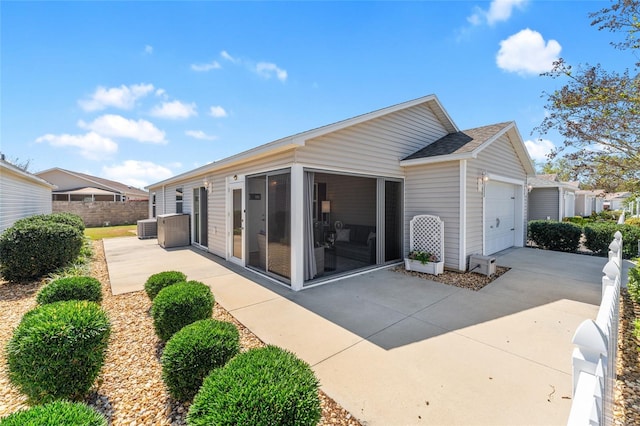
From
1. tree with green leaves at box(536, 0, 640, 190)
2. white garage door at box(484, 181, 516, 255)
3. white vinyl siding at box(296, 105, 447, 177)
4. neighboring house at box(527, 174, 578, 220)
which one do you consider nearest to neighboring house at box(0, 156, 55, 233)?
white vinyl siding at box(296, 105, 447, 177)

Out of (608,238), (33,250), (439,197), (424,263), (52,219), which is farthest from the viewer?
(608,238)

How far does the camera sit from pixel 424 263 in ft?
21.4

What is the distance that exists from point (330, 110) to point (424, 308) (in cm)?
968

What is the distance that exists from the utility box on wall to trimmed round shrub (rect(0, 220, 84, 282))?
3.96 metres

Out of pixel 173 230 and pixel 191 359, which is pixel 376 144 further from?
pixel 173 230

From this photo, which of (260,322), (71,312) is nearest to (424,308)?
(260,322)

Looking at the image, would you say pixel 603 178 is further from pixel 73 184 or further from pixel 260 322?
pixel 73 184

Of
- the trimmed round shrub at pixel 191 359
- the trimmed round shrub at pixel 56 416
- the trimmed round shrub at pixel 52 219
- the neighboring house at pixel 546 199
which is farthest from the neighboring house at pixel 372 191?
the neighboring house at pixel 546 199

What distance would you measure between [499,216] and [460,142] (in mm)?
→ 2986

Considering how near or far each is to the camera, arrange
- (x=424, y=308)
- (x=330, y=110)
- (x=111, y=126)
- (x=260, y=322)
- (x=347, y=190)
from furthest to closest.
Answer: (x=111, y=126) < (x=330, y=110) < (x=347, y=190) < (x=424, y=308) < (x=260, y=322)

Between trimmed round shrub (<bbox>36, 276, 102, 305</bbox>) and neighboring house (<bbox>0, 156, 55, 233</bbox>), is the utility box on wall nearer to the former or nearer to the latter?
neighboring house (<bbox>0, 156, 55, 233</bbox>)

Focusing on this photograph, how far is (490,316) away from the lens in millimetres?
4148

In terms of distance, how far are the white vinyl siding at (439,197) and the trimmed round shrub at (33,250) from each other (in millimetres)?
8480

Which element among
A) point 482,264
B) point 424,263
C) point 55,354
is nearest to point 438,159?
point 424,263
